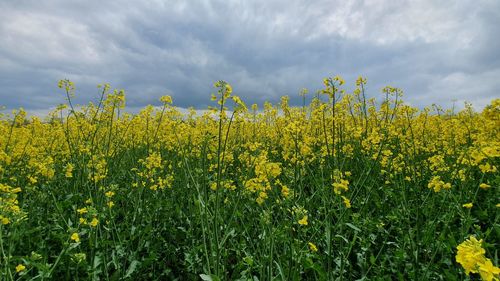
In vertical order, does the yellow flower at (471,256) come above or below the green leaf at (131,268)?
above

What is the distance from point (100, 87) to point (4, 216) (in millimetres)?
2647

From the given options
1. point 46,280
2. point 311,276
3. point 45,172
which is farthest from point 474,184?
point 45,172

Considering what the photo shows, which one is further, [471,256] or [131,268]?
[131,268]

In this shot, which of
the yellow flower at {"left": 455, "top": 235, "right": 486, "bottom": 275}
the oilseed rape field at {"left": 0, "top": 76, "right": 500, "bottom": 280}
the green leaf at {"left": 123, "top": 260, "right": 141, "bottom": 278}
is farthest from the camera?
the green leaf at {"left": 123, "top": 260, "right": 141, "bottom": 278}

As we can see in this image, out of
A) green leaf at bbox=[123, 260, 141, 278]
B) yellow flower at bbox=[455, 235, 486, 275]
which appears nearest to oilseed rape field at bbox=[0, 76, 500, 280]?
green leaf at bbox=[123, 260, 141, 278]

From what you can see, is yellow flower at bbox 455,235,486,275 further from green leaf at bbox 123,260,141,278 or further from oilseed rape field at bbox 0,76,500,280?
green leaf at bbox 123,260,141,278

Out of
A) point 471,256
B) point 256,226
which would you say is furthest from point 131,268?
point 471,256

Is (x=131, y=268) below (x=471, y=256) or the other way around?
below

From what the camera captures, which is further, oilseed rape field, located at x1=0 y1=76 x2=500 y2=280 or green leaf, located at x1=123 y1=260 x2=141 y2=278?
green leaf, located at x1=123 y1=260 x2=141 y2=278

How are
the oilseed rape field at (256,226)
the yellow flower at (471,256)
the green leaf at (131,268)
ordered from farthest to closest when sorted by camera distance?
the green leaf at (131,268) < the oilseed rape field at (256,226) < the yellow flower at (471,256)

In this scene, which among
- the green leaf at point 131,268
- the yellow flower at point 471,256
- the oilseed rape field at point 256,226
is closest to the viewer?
the yellow flower at point 471,256

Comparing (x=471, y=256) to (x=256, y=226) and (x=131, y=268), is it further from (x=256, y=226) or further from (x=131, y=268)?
(x=131, y=268)

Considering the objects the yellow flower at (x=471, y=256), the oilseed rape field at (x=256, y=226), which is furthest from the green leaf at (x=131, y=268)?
the yellow flower at (x=471, y=256)

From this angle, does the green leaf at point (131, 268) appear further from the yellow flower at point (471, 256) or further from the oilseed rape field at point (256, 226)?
the yellow flower at point (471, 256)
